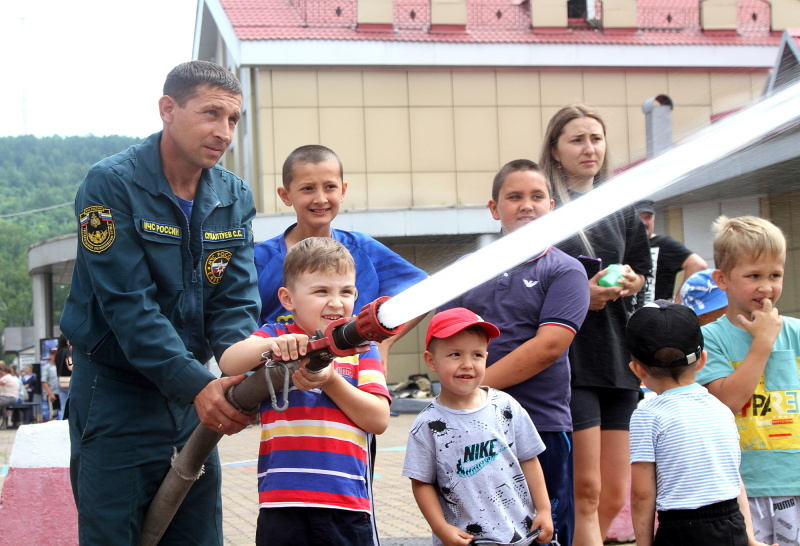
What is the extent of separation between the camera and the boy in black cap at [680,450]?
10.7 ft

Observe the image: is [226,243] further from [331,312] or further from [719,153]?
[719,153]

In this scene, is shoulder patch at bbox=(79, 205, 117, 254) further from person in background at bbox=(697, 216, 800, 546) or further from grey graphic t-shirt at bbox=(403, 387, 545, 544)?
person in background at bbox=(697, 216, 800, 546)

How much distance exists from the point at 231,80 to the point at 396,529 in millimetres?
3754

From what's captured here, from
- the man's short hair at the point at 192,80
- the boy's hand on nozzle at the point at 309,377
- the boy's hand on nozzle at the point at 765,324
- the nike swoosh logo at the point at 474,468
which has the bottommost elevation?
the nike swoosh logo at the point at 474,468

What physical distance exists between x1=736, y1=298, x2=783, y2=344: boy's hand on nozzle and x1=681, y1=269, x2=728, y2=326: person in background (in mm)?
873

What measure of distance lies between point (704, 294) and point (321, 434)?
2217 mm

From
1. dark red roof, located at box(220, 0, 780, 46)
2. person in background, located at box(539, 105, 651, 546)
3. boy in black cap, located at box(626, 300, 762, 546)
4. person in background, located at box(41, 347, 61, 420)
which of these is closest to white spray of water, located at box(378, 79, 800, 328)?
boy in black cap, located at box(626, 300, 762, 546)

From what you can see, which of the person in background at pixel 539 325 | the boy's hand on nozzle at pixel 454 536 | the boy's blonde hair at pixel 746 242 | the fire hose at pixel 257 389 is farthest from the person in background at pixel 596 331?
the fire hose at pixel 257 389

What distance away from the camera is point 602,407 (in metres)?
4.22

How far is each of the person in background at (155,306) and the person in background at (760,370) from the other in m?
1.81

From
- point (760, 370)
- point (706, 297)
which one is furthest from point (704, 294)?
point (760, 370)

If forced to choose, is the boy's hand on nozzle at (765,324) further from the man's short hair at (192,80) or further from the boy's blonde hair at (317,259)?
the man's short hair at (192,80)

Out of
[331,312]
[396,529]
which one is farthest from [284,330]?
[396,529]

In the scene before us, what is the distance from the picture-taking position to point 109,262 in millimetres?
3195
